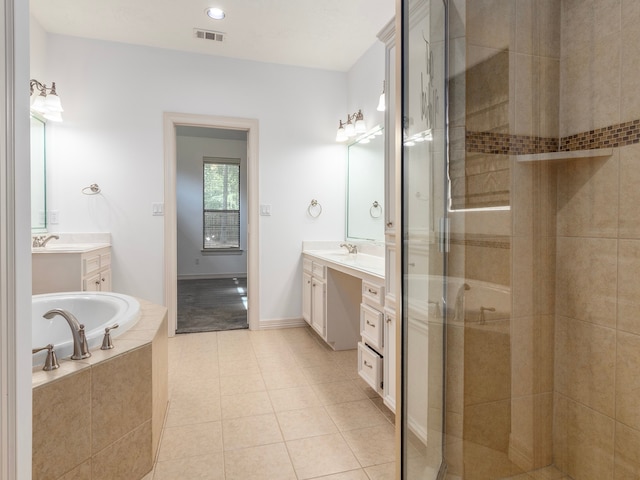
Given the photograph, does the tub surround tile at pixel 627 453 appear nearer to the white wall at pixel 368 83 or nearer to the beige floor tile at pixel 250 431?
the beige floor tile at pixel 250 431

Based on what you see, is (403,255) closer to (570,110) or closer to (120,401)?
(570,110)

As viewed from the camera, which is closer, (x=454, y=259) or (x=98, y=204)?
(x=454, y=259)

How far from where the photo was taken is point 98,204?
3420 millimetres

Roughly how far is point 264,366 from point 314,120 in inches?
101

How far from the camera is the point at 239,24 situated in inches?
122

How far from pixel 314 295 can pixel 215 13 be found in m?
2.52

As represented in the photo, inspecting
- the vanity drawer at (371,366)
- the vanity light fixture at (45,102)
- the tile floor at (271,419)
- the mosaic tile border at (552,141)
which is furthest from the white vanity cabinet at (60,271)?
the mosaic tile border at (552,141)

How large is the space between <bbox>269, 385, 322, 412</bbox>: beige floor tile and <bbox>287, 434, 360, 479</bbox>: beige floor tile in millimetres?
350

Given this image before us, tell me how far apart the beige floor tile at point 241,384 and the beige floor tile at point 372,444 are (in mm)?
793

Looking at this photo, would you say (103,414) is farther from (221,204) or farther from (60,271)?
(221,204)

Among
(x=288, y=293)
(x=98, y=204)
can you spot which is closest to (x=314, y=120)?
(x=288, y=293)

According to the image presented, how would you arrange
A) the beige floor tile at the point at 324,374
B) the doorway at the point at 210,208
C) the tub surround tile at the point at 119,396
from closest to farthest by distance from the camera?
the tub surround tile at the point at 119,396 → the beige floor tile at the point at 324,374 → the doorway at the point at 210,208

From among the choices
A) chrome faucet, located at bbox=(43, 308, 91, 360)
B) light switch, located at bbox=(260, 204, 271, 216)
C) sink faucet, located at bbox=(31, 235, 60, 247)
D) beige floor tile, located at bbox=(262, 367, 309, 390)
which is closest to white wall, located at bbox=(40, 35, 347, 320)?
light switch, located at bbox=(260, 204, 271, 216)

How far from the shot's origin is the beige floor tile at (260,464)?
62.3 inches
